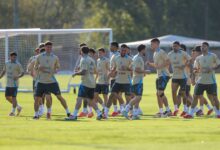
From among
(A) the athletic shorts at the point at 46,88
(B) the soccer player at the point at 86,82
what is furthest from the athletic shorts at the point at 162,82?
(A) the athletic shorts at the point at 46,88

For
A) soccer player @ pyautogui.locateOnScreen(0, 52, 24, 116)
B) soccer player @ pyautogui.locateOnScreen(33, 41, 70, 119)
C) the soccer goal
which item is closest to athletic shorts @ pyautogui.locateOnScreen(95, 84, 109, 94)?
soccer player @ pyautogui.locateOnScreen(0, 52, 24, 116)

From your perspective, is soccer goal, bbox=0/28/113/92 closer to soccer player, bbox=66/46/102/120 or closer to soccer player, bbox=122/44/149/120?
soccer player, bbox=122/44/149/120

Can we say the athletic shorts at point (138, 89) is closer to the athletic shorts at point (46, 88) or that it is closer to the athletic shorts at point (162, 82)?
the athletic shorts at point (162, 82)

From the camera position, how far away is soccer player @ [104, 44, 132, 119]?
28266 mm

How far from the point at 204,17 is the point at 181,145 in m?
82.9

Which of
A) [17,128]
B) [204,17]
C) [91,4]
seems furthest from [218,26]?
[17,128]

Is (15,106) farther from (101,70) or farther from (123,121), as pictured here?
(123,121)

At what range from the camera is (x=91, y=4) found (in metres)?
102

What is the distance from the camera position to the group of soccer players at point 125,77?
26.8 metres

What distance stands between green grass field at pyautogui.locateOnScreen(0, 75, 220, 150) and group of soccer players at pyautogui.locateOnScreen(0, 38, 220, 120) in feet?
2.07

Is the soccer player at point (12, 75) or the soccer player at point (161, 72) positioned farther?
the soccer player at point (12, 75)

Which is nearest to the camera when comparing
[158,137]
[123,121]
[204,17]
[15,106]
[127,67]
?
[158,137]

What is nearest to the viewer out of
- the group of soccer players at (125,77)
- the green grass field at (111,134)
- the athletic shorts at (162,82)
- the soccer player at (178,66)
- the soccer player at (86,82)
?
the green grass field at (111,134)

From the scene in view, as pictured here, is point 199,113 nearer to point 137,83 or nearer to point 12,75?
point 137,83
